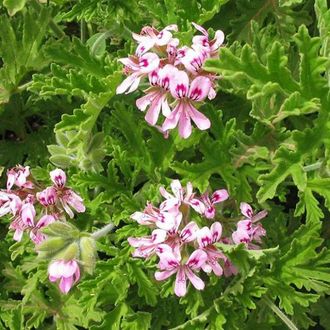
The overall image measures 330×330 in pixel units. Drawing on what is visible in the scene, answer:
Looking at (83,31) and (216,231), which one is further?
(83,31)

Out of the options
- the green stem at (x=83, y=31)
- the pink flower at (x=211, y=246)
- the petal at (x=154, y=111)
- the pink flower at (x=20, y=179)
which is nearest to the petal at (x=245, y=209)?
the pink flower at (x=211, y=246)

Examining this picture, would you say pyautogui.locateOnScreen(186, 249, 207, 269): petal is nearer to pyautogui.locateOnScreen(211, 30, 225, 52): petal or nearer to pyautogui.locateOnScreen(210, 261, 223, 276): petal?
pyautogui.locateOnScreen(210, 261, 223, 276): petal

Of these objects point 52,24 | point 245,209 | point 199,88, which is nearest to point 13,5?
point 52,24

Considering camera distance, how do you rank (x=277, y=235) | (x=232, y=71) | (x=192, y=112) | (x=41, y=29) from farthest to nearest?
1. (x=41, y=29)
2. (x=277, y=235)
3. (x=192, y=112)
4. (x=232, y=71)

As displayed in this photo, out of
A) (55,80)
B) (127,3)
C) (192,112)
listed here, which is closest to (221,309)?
(192,112)

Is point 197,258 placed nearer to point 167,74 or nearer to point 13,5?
point 167,74

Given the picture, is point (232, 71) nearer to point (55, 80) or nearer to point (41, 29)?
point (55, 80)
